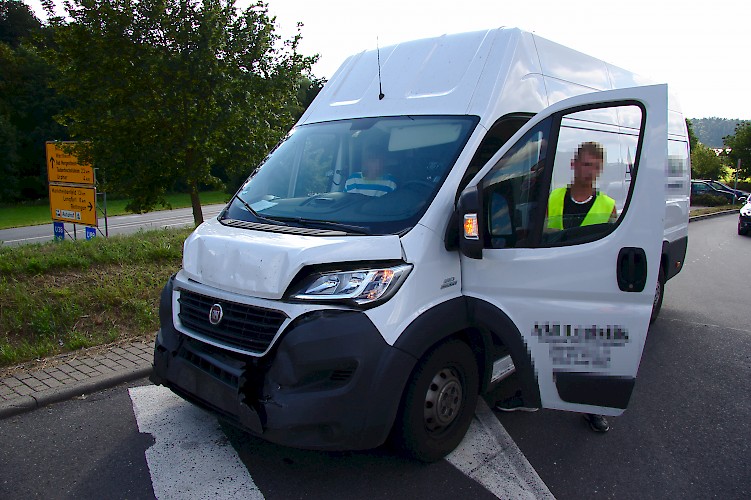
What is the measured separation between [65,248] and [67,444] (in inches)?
172

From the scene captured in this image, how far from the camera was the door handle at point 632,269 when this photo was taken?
3.21 metres

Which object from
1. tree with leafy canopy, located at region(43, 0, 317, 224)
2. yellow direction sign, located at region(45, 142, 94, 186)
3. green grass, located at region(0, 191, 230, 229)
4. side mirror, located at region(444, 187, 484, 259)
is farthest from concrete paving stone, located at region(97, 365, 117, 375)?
green grass, located at region(0, 191, 230, 229)

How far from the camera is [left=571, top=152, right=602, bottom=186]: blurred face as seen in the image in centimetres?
341

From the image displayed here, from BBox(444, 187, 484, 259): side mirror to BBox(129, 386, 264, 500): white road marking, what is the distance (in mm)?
1786

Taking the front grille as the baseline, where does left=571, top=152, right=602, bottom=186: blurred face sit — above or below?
above

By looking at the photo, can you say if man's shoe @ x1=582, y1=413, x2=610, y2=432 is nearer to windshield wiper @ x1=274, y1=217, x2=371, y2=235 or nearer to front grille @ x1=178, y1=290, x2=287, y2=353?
windshield wiper @ x1=274, y1=217, x2=371, y2=235

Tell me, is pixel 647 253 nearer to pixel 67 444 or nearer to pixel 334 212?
pixel 334 212

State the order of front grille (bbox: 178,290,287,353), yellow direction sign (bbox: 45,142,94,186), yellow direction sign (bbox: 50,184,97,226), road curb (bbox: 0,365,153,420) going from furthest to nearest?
yellow direction sign (bbox: 50,184,97,226) < yellow direction sign (bbox: 45,142,94,186) < road curb (bbox: 0,365,153,420) < front grille (bbox: 178,290,287,353)

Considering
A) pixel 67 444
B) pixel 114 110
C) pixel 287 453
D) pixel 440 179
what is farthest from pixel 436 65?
pixel 114 110

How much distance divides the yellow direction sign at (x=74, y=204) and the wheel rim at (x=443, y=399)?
11.9m

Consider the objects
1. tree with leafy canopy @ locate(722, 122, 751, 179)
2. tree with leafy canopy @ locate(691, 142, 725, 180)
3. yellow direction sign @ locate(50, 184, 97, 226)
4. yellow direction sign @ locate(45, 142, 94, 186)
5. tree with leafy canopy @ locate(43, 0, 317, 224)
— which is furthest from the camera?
tree with leafy canopy @ locate(722, 122, 751, 179)

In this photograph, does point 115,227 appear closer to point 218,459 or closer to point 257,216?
point 257,216

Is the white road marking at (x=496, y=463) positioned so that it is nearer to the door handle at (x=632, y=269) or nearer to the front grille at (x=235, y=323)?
the door handle at (x=632, y=269)

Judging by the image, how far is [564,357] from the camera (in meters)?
3.41
